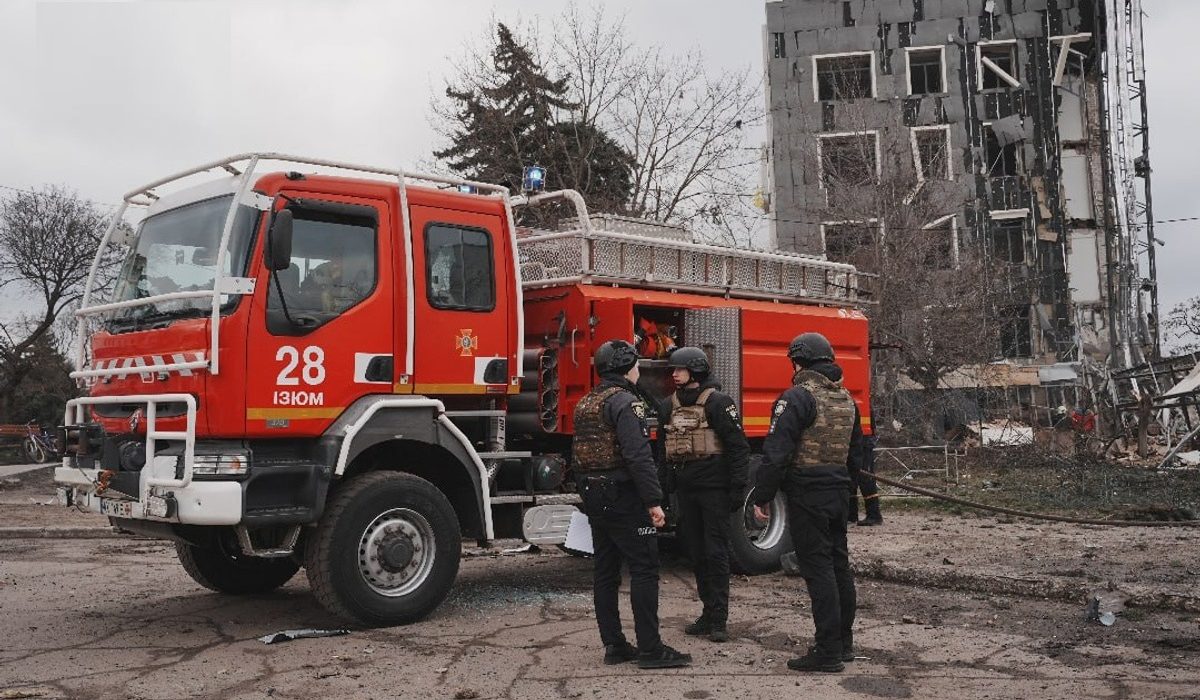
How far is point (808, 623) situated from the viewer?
7520mm

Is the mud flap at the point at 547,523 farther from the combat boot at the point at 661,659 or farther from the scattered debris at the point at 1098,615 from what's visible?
the scattered debris at the point at 1098,615

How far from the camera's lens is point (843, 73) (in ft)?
137

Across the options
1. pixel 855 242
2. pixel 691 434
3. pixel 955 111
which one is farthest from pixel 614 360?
pixel 955 111

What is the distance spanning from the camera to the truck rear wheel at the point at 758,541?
31.3 feet

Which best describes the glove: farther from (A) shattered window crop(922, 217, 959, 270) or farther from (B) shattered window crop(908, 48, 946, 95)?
(B) shattered window crop(908, 48, 946, 95)

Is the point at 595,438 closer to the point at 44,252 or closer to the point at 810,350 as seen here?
the point at 810,350

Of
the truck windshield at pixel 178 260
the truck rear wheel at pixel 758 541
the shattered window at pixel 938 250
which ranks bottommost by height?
the truck rear wheel at pixel 758 541

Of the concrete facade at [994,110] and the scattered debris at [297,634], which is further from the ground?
the concrete facade at [994,110]

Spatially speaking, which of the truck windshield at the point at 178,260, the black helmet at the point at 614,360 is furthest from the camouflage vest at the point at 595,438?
the truck windshield at the point at 178,260

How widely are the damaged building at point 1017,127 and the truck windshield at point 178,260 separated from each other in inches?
1251

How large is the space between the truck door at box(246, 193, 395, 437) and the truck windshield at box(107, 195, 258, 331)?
0.31 meters

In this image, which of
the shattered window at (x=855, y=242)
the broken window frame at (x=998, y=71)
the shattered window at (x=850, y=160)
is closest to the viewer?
the shattered window at (x=855, y=242)

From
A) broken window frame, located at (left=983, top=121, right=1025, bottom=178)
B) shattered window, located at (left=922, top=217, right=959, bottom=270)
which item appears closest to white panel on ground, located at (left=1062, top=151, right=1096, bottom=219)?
broken window frame, located at (left=983, top=121, right=1025, bottom=178)

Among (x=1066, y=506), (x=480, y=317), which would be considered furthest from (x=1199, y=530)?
(x=480, y=317)
